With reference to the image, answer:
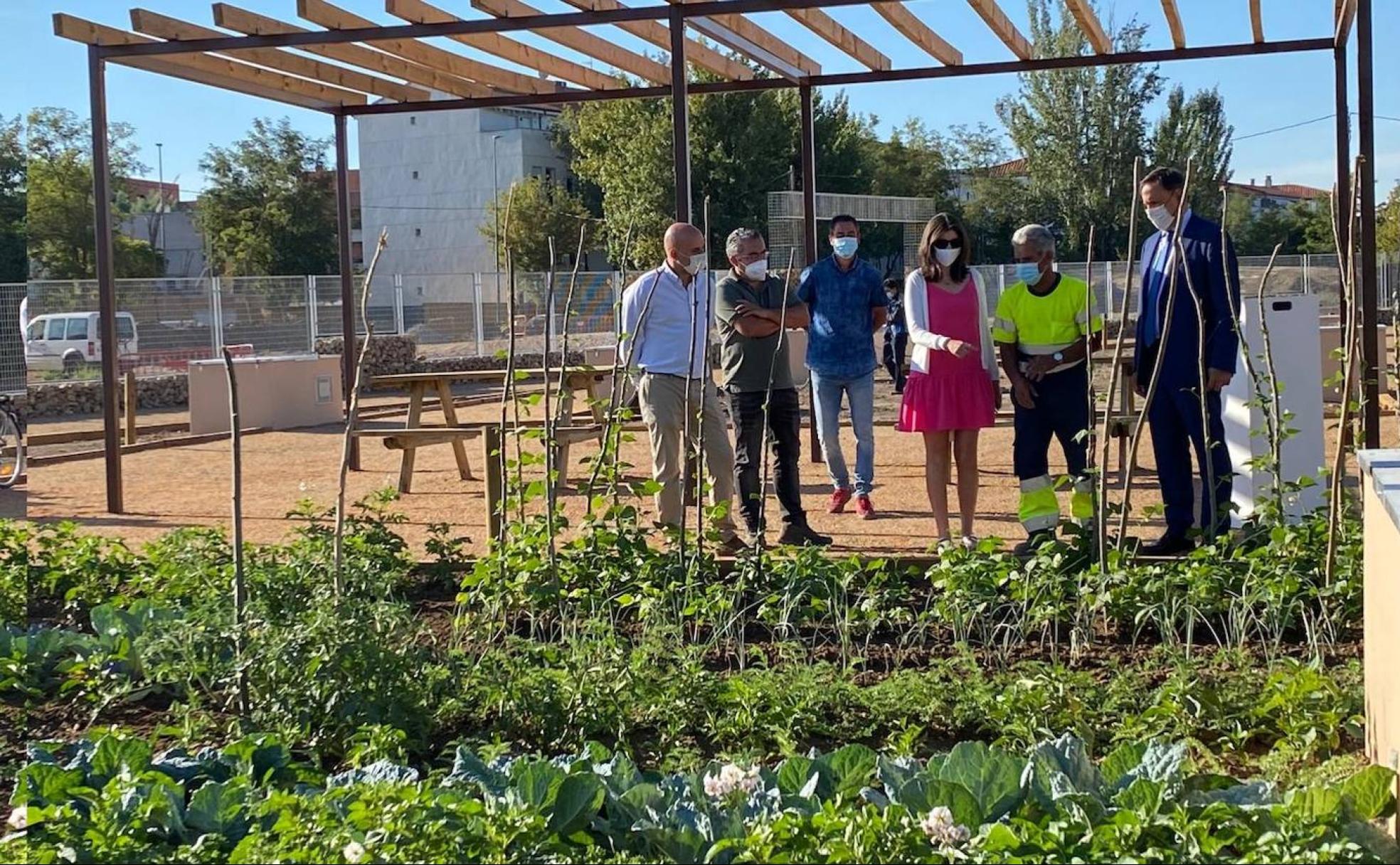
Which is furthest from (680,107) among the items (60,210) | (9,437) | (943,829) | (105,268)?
(60,210)

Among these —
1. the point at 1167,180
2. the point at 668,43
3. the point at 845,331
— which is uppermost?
the point at 668,43

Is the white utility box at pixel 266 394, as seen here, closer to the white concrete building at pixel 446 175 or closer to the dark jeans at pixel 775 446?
the dark jeans at pixel 775 446

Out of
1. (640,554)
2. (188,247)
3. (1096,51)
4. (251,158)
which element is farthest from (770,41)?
(188,247)

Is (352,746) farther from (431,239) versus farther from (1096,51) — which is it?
(431,239)

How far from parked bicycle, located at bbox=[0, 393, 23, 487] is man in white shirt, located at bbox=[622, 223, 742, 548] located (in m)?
5.80

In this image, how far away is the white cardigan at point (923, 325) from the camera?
25.2 feet

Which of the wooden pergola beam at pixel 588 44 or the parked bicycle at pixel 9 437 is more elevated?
the wooden pergola beam at pixel 588 44

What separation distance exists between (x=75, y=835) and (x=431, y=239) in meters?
67.4

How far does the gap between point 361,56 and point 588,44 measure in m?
1.61

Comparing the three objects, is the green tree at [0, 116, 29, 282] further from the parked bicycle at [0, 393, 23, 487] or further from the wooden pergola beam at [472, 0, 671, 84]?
the wooden pergola beam at [472, 0, 671, 84]

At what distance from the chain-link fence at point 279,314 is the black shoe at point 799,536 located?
13559mm

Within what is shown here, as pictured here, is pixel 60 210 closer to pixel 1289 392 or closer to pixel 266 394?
pixel 266 394

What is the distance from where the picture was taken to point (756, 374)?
830 cm

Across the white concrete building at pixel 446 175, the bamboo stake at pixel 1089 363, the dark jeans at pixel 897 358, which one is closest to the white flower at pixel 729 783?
the bamboo stake at pixel 1089 363
